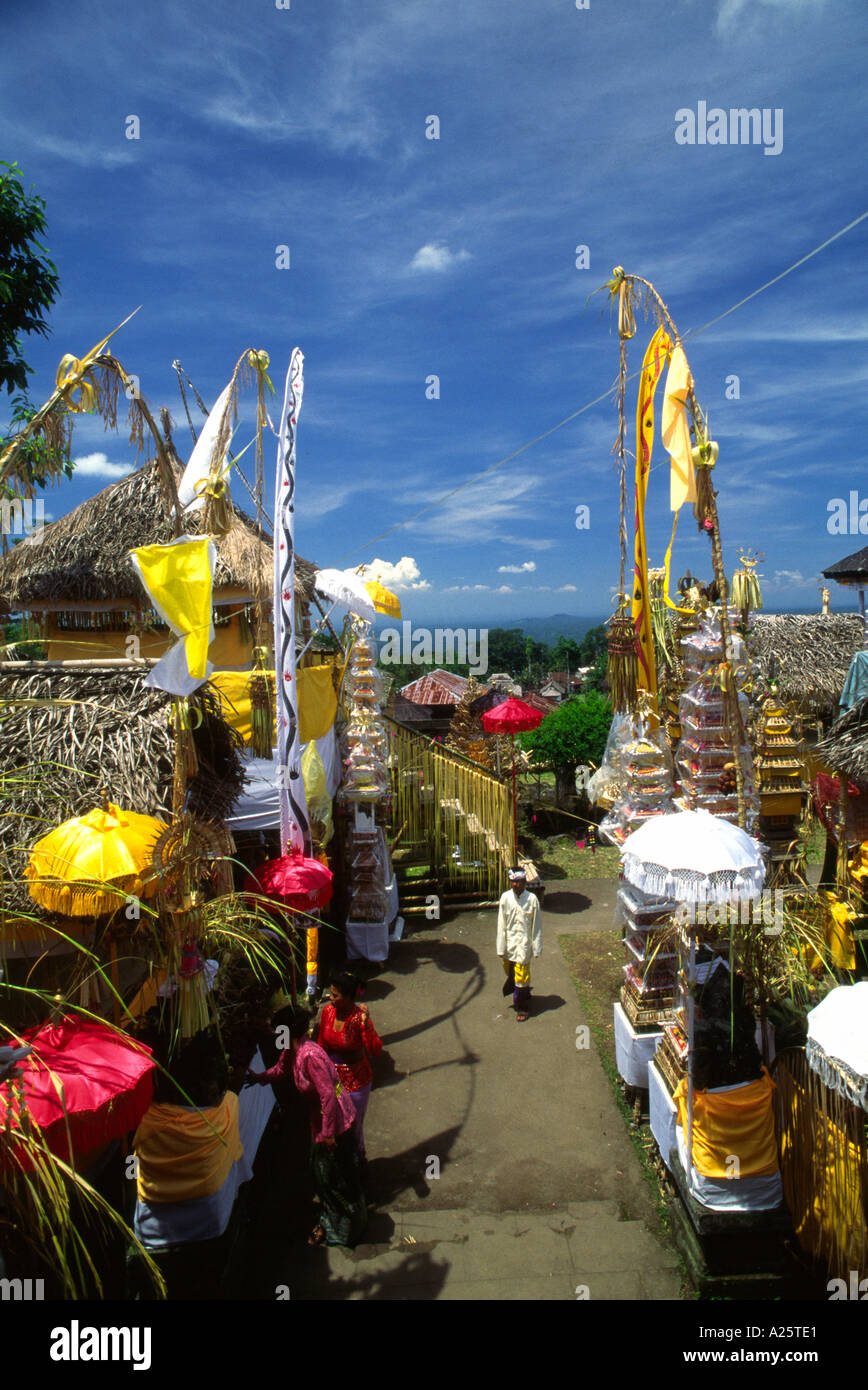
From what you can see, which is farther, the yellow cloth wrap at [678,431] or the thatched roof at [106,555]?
the thatched roof at [106,555]

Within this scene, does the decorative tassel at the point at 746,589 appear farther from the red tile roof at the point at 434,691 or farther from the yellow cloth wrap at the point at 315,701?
the red tile roof at the point at 434,691

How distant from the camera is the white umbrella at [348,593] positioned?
28.1 feet

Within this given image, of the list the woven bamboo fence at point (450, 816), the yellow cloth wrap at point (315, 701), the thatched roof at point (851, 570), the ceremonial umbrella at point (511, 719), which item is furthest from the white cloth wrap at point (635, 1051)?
the thatched roof at point (851, 570)

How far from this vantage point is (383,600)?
32.7 feet

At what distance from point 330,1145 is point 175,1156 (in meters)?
1.06

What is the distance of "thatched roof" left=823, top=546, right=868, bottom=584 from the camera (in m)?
17.6

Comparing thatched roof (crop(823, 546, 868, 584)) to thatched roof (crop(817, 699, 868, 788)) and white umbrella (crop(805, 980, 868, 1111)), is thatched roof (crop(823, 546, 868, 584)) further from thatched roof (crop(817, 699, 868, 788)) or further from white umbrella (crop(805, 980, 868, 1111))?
white umbrella (crop(805, 980, 868, 1111))

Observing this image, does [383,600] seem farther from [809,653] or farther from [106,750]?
[809,653]

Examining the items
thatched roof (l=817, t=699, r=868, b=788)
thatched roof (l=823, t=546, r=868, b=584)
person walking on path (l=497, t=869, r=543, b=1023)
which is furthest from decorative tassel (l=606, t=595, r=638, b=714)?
thatched roof (l=823, t=546, r=868, b=584)

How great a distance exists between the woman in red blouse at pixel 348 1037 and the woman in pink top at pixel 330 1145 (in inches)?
5.1

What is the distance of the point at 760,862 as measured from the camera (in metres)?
4.28

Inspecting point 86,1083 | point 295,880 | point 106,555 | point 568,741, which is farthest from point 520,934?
point 568,741
